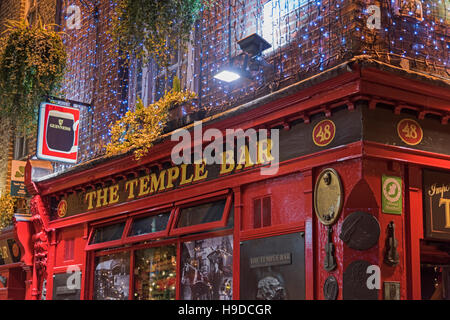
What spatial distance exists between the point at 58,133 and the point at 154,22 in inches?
157

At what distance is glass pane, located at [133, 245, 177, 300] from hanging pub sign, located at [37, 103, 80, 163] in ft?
9.45

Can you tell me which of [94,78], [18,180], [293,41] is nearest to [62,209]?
[18,180]

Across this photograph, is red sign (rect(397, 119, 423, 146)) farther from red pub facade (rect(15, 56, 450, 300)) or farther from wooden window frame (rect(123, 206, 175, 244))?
wooden window frame (rect(123, 206, 175, 244))

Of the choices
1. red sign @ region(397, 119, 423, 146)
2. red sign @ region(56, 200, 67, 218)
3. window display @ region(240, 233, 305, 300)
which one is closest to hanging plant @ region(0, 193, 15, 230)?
red sign @ region(56, 200, 67, 218)

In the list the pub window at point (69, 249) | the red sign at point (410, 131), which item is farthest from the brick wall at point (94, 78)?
the red sign at point (410, 131)

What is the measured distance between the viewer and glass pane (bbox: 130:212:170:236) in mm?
10898

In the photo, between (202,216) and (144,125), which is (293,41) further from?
(144,125)

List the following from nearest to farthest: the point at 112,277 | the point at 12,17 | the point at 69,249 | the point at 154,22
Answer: the point at 154,22
the point at 112,277
the point at 69,249
the point at 12,17

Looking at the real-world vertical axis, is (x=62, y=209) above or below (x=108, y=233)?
above

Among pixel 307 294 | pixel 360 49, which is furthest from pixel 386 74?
pixel 307 294

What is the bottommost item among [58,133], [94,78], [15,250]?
[15,250]

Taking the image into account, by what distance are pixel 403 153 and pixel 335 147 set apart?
2.76 feet

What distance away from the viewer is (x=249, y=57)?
9.47 metres

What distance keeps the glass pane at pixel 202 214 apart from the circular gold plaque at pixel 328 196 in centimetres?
210
